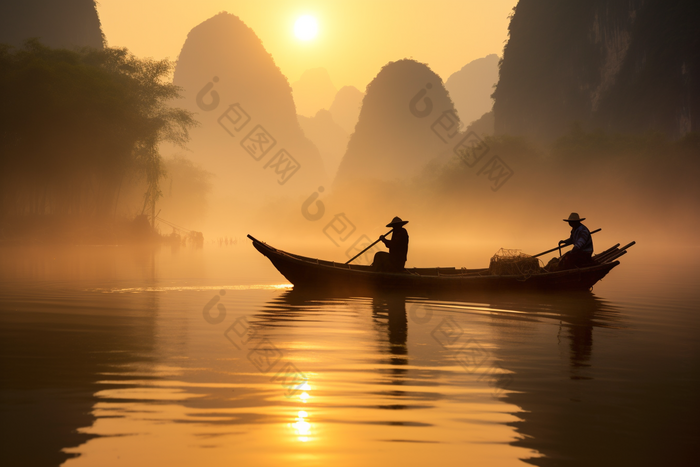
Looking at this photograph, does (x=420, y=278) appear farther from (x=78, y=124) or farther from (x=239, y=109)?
(x=239, y=109)

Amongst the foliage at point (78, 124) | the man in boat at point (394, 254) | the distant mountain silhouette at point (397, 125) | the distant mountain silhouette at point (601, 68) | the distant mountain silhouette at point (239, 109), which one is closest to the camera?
the man in boat at point (394, 254)

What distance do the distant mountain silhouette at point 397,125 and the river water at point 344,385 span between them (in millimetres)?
113985

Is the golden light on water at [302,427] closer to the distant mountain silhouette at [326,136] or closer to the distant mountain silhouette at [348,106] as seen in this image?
the distant mountain silhouette at [326,136]

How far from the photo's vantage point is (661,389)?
523 cm

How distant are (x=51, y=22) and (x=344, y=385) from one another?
86786mm

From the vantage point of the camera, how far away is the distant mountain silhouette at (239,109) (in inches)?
5827

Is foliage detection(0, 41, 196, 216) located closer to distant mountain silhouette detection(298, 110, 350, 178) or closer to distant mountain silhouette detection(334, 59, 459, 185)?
distant mountain silhouette detection(334, 59, 459, 185)

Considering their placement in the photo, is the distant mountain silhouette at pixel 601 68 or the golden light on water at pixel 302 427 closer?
the golden light on water at pixel 302 427

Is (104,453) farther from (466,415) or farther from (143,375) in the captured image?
(466,415)

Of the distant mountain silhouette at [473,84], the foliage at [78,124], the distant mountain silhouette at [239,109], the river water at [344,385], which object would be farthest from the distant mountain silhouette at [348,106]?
the river water at [344,385]

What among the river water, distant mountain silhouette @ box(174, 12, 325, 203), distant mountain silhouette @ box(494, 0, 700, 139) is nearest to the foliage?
the river water

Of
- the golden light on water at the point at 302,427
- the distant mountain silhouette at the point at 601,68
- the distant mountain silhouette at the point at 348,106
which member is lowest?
the golden light on water at the point at 302,427

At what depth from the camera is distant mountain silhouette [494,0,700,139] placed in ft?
190

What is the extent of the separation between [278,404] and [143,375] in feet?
5.37
